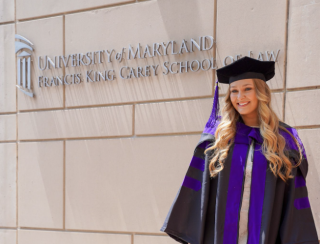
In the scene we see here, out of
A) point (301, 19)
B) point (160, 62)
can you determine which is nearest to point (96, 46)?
point (160, 62)

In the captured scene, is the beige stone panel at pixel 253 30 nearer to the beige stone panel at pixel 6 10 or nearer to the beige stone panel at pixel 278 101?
the beige stone panel at pixel 278 101

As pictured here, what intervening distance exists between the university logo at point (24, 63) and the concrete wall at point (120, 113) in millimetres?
95

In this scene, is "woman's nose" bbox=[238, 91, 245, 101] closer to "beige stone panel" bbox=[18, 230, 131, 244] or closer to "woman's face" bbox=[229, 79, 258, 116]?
"woman's face" bbox=[229, 79, 258, 116]

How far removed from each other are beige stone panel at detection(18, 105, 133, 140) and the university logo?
1.29 feet

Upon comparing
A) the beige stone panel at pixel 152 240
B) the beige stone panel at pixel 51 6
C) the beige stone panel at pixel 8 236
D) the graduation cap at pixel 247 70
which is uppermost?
the beige stone panel at pixel 51 6

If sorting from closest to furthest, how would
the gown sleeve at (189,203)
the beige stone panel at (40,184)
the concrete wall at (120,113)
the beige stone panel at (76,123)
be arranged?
the gown sleeve at (189,203) < the concrete wall at (120,113) < the beige stone panel at (76,123) < the beige stone panel at (40,184)

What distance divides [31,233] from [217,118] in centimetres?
372

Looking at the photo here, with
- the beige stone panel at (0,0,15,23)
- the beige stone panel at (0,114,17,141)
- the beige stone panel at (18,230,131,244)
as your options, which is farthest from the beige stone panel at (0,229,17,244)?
the beige stone panel at (0,0,15,23)

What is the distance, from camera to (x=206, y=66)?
482 centimetres

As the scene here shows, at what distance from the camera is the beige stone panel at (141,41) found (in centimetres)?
489

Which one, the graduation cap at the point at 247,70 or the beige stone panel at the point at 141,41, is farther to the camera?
the beige stone panel at the point at 141,41

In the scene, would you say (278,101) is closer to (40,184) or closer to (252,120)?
(252,120)

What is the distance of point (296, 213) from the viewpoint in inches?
118

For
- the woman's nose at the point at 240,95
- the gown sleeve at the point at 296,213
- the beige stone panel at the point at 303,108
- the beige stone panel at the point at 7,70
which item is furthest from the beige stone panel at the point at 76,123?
the gown sleeve at the point at 296,213
